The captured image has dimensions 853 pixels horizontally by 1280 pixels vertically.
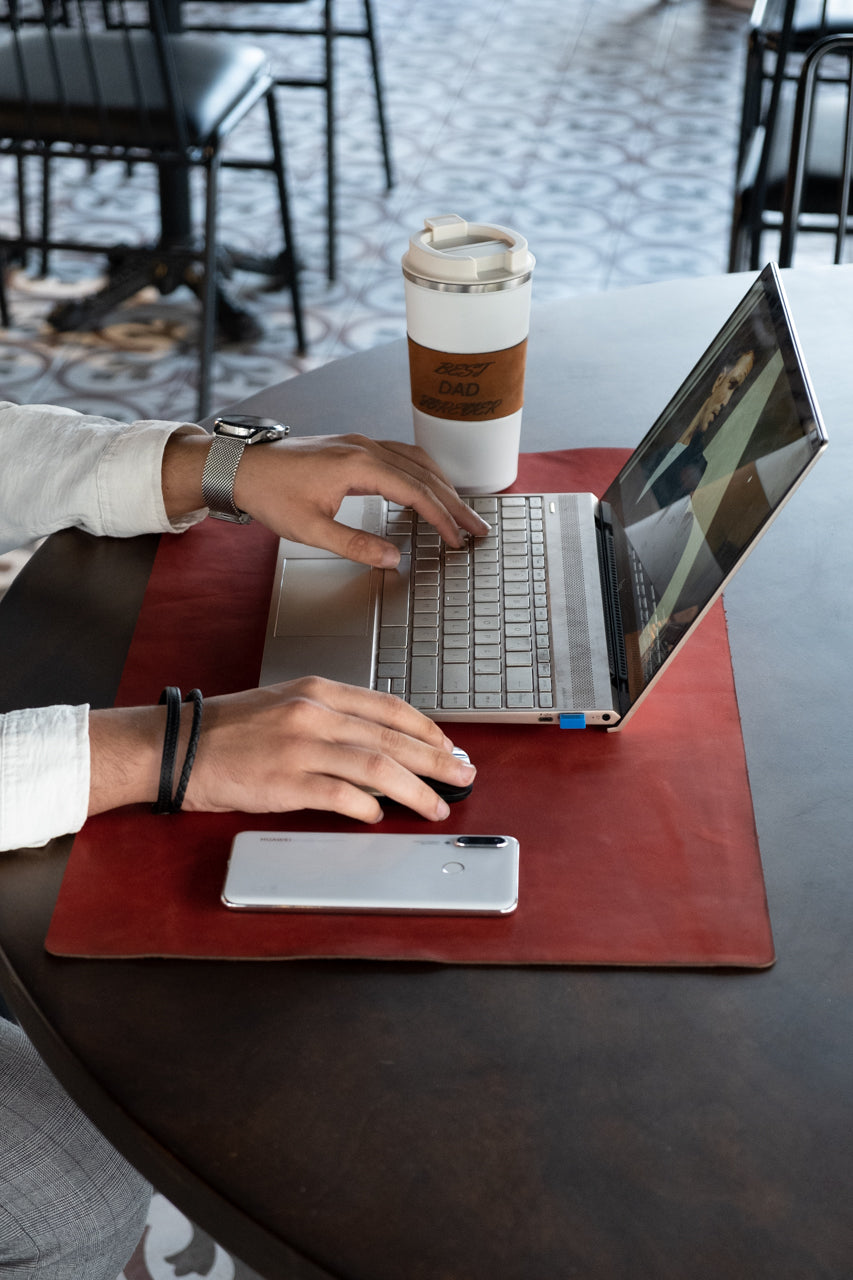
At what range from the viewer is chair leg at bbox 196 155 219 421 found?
6.50ft

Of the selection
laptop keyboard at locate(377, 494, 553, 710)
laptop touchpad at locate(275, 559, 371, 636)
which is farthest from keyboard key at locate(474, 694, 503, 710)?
laptop touchpad at locate(275, 559, 371, 636)

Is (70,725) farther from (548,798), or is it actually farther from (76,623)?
(548,798)

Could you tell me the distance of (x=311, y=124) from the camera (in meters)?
3.45

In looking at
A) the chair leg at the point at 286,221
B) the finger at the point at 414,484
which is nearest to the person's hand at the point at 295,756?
the finger at the point at 414,484

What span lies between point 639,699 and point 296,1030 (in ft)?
0.92

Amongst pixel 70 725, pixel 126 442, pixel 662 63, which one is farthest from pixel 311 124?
pixel 70 725

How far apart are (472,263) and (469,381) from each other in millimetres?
88

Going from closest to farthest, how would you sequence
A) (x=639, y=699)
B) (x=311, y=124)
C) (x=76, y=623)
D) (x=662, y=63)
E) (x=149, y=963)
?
(x=149, y=963) < (x=639, y=699) < (x=76, y=623) < (x=311, y=124) < (x=662, y=63)

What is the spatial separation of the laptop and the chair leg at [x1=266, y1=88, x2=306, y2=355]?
160 centimetres

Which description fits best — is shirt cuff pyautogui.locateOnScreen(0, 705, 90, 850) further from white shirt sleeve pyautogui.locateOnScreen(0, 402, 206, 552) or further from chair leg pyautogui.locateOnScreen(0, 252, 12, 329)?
chair leg pyautogui.locateOnScreen(0, 252, 12, 329)

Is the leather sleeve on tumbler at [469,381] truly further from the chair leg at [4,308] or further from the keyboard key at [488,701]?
the chair leg at [4,308]

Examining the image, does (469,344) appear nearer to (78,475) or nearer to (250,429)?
(250,429)

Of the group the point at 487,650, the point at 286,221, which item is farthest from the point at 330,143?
the point at 487,650

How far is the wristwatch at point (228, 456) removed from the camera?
868mm
